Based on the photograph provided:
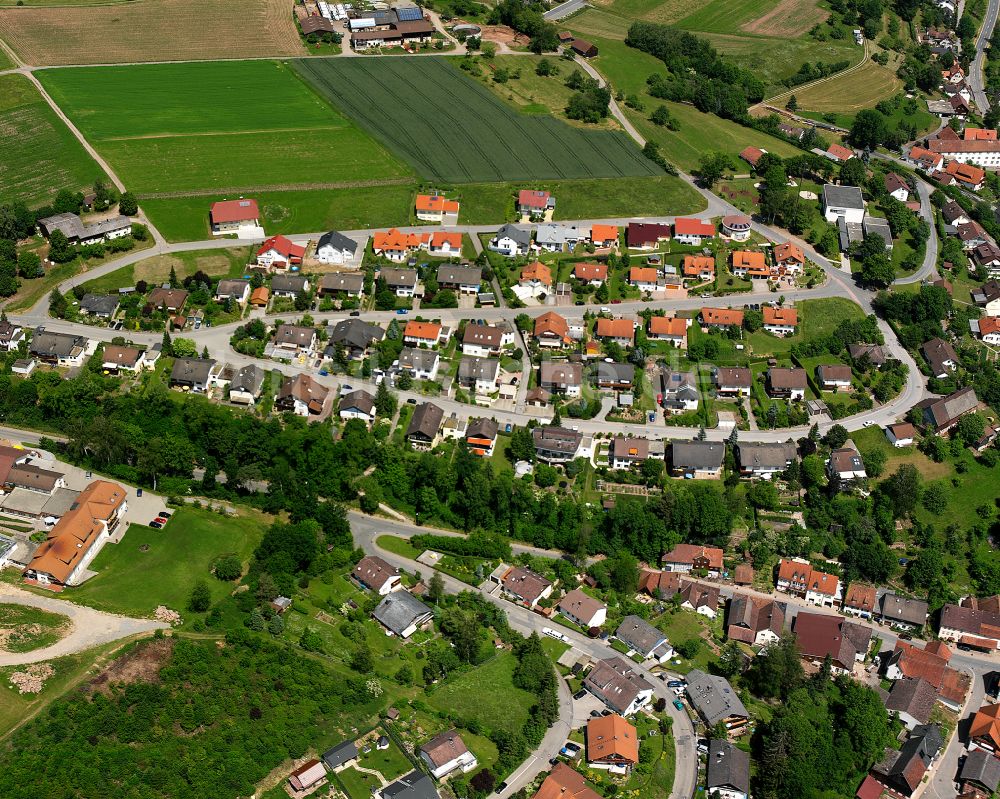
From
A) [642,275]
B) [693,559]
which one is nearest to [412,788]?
[693,559]

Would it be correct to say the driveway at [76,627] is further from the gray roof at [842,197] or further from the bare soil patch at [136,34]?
the bare soil patch at [136,34]

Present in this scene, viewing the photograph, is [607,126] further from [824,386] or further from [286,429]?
[286,429]

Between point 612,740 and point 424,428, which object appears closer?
point 612,740

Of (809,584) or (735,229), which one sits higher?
(735,229)

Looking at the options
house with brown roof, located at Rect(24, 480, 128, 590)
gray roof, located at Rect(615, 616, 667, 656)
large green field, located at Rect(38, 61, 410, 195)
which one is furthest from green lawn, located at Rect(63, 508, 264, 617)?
large green field, located at Rect(38, 61, 410, 195)

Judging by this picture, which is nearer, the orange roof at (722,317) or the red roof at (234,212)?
the orange roof at (722,317)

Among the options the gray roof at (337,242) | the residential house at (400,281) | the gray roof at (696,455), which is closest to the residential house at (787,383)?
the gray roof at (696,455)

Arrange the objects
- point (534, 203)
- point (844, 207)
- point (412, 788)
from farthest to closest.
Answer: point (844, 207) < point (534, 203) < point (412, 788)

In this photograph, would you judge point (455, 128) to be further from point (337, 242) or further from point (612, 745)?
point (612, 745)
